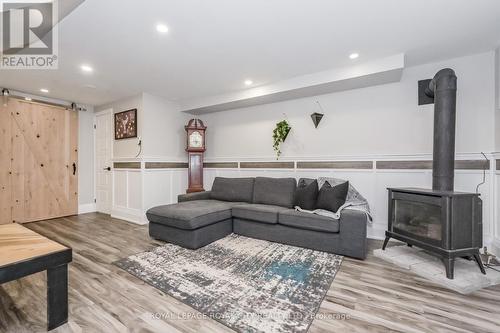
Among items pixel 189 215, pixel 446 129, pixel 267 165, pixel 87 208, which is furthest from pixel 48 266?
pixel 87 208

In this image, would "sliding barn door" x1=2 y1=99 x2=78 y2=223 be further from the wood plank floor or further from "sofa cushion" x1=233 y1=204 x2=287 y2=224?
"sofa cushion" x1=233 y1=204 x2=287 y2=224

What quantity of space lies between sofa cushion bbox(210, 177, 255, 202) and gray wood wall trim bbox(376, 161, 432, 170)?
6.60ft

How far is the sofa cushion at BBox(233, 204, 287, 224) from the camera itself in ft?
10.4

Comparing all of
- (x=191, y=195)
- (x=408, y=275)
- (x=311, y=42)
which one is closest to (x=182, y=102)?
(x=191, y=195)

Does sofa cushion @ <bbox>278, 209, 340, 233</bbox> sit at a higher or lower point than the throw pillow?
lower

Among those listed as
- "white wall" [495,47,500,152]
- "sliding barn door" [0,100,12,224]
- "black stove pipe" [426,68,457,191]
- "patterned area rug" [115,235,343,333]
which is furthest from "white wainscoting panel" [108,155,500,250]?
"sliding barn door" [0,100,12,224]

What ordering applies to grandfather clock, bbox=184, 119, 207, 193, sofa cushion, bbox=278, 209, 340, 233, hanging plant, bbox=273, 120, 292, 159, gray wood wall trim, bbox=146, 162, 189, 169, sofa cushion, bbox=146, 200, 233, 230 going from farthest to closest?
grandfather clock, bbox=184, 119, 207, 193 → gray wood wall trim, bbox=146, 162, 189, 169 → hanging plant, bbox=273, 120, 292, 159 → sofa cushion, bbox=146, 200, 233, 230 → sofa cushion, bbox=278, 209, 340, 233

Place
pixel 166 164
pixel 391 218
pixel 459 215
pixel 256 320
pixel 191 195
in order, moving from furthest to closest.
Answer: pixel 166 164 → pixel 191 195 → pixel 391 218 → pixel 459 215 → pixel 256 320

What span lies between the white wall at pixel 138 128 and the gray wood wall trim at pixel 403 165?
4092 millimetres

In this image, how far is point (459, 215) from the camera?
2197mm

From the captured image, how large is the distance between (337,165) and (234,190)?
176 centimetres

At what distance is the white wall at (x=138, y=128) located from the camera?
4395 mm

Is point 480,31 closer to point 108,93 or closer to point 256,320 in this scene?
point 256,320

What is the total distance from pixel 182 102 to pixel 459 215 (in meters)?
4.79
